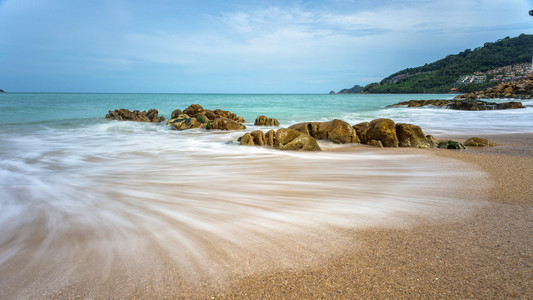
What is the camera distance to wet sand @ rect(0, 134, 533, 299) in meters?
1.49

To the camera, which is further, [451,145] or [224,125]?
[224,125]

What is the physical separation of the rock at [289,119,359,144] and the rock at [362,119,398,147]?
14.7 inches

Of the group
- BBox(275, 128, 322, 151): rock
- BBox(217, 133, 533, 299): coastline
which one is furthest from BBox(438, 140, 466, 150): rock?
BBox(217, 133, 533, 299): coastline

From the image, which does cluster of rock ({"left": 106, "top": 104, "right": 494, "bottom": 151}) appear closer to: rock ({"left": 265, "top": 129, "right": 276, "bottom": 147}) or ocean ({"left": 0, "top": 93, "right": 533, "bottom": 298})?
rock ({"left": 265, "top": 129, "right": 276, "bottom": 147})

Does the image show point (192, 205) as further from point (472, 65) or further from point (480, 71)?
point (472, 65)

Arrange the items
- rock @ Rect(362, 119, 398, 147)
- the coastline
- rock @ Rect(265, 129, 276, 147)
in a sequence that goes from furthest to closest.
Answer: rock @ Rect(265, 129, 276, 147), rock @ Rect(362, 119, 398, 147), the coastline

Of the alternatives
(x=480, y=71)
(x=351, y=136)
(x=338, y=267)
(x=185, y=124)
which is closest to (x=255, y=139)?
(x=351, y=136)

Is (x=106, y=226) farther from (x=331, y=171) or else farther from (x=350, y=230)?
(x=331, y=171)

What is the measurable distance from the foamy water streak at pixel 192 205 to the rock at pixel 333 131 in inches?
59.2

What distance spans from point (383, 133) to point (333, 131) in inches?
49.3

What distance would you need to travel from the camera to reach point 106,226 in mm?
2516

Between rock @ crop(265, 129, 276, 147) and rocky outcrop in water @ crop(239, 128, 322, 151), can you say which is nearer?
rocky outcrop in water @ crop(239, 128, 322, 151)

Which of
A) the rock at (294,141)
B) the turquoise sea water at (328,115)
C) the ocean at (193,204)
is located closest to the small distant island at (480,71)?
the turquoise sea water at (328,115)

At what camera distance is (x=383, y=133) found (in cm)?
673
